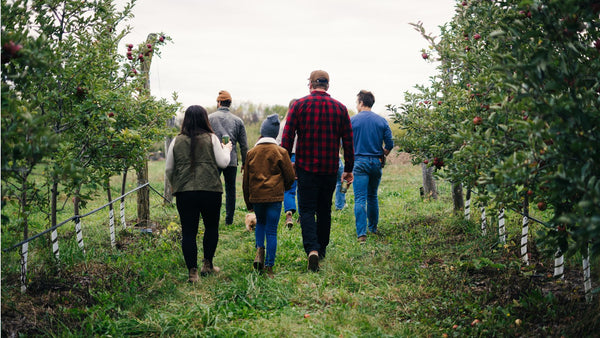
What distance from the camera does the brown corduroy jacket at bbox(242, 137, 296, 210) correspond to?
5.05 m

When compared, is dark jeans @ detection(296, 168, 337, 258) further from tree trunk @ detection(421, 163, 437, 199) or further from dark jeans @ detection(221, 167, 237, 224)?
tree trunk @ detection(421, 163, 437, 199)

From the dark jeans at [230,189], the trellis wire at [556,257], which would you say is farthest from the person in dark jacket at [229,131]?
the trellis wire at [556,257]

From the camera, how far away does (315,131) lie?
542 cm

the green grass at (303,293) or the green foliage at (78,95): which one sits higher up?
the green foliage at (78,95)

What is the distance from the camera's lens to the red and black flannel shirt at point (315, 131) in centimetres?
539

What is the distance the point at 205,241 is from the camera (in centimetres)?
536

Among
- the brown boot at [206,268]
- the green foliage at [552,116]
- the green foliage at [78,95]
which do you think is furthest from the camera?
the brown boot at [206,268]

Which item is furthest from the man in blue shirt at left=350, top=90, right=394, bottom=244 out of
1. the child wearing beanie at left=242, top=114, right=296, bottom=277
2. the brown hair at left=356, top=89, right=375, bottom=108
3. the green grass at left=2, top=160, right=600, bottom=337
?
the child wearing beanie at left=242, top=114, right=296, bottom=277

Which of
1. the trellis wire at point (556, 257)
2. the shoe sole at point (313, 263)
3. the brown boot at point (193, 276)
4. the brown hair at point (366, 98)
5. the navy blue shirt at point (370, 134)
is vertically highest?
the brown hair at point (366, 98)

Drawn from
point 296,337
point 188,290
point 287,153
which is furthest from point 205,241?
point 296,337

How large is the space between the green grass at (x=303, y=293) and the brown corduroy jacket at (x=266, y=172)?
827mm

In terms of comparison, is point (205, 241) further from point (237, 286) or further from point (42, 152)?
point (42, 152)

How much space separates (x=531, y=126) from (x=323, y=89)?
10.2 feet

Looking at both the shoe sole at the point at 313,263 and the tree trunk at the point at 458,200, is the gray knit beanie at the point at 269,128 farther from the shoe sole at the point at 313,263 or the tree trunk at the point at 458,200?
the tree trunk at the point at 458,200
